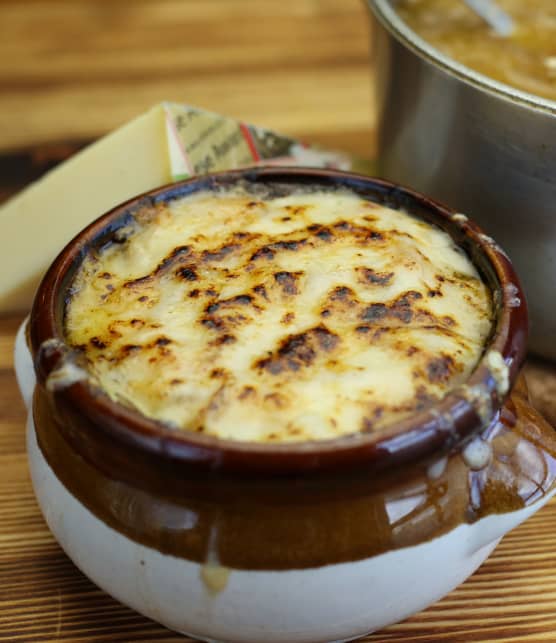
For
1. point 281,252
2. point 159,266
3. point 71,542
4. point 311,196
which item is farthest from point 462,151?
point 71,542

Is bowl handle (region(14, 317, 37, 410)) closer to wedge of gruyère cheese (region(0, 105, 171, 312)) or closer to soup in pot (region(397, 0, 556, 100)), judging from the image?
wedge of gruyère cheese (region(0, 105, 171, 312))

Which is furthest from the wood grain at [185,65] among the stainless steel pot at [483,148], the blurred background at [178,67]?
the stainless steel pot at [483,148]

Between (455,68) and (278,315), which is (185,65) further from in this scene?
(278,315)

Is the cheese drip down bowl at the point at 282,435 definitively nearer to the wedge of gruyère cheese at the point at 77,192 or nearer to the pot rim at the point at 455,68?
the pot rim at the point at 455,68

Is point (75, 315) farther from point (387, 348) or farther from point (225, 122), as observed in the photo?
point (225, 122)

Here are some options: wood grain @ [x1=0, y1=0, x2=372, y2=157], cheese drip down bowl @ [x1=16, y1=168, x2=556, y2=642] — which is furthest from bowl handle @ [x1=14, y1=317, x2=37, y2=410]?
wood grain @ [x1=0, y1=0, x2=372, y2=157]
